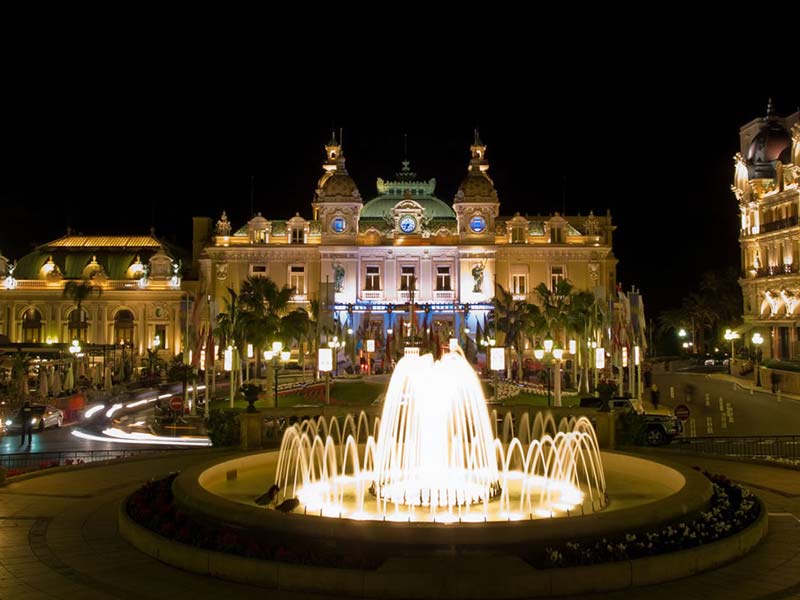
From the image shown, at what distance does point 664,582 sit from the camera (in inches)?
486

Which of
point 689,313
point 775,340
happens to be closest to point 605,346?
point 775,340

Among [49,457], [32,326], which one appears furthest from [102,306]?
[49,457]

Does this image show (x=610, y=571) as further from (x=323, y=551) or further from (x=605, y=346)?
(x=605, y=346)

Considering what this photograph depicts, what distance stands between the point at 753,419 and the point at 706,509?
89.2 ft

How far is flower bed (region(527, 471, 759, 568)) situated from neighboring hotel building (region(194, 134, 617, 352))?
5947cm

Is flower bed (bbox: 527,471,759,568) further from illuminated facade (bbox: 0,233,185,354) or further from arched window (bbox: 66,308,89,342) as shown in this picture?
arched window (bbox: 66,308,89,342)

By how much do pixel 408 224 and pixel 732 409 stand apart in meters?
40.8

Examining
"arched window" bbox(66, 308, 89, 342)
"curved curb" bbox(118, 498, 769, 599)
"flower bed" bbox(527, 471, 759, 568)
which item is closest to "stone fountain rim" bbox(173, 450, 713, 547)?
"flower bed" bbox(527, 471, 759, 568)

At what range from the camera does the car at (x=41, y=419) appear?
129ft

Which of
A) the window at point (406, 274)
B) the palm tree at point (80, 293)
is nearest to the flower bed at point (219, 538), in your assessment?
the window at point (406, 274)

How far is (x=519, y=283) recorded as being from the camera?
78.4m

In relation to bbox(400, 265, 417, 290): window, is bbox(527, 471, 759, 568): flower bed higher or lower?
lower

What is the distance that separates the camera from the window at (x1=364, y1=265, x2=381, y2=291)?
77750 mm

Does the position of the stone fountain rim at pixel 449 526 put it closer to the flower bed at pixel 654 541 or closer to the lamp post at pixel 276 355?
the flower bed at pixel 654 541
